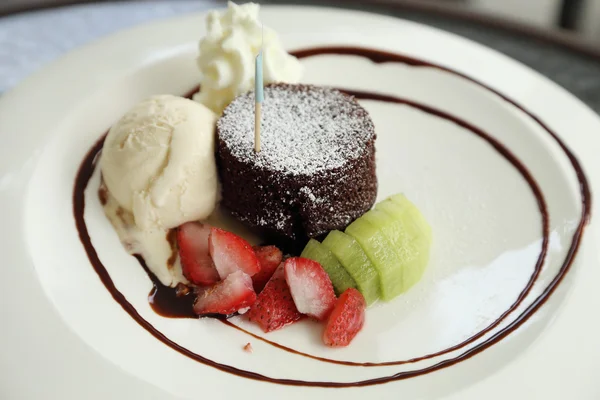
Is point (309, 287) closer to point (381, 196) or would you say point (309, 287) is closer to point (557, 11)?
point (381, 196)

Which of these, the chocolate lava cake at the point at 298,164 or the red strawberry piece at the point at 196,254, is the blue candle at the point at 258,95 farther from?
the red strawberry piece at the point at 196,254

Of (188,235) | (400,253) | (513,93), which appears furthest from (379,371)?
(513,93)

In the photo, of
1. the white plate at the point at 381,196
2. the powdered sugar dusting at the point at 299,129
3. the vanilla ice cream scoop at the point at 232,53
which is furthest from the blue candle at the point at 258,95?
the white plate at the point at 381,196

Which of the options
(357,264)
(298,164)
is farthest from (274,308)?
(298,164)

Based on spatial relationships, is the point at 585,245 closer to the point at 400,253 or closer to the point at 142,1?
the point at 400,253

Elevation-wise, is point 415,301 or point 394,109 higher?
point 394,109

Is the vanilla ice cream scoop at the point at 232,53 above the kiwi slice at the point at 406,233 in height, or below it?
above
